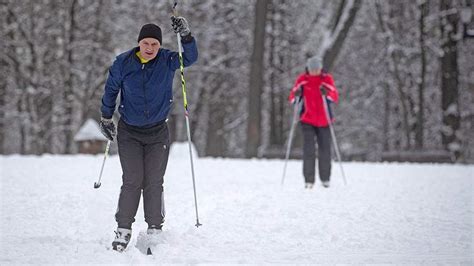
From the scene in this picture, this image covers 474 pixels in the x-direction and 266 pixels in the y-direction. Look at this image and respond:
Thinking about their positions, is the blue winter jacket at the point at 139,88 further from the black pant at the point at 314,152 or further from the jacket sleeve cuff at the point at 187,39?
the black pant at the point at 314,152

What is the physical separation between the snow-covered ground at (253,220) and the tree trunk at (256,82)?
720 centimetres

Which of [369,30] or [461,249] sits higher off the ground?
[369,30]

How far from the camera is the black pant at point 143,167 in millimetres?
4516

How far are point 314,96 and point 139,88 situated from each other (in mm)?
4604

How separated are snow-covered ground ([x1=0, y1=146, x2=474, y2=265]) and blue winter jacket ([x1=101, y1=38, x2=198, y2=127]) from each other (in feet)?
3.39

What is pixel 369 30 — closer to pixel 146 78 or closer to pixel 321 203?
pixel 321 203

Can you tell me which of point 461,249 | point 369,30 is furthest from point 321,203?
point 369,30

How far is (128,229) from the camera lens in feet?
14.4

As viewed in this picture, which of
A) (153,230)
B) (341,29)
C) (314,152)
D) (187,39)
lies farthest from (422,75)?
(153,230)

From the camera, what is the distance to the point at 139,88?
4.52 metres

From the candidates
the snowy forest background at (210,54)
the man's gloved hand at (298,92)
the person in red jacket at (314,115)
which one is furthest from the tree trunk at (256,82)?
the man's gloved hand at (298,92)

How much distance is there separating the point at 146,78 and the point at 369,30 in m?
22.7

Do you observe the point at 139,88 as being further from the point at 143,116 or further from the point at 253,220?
the point at 253,220

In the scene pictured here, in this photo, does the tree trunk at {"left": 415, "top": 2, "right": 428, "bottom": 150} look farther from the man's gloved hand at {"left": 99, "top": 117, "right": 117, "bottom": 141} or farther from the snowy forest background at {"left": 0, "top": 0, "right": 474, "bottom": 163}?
the man's gloved hand at {"left": 99, "top": 117, "right": 117, "bottom": 141}
